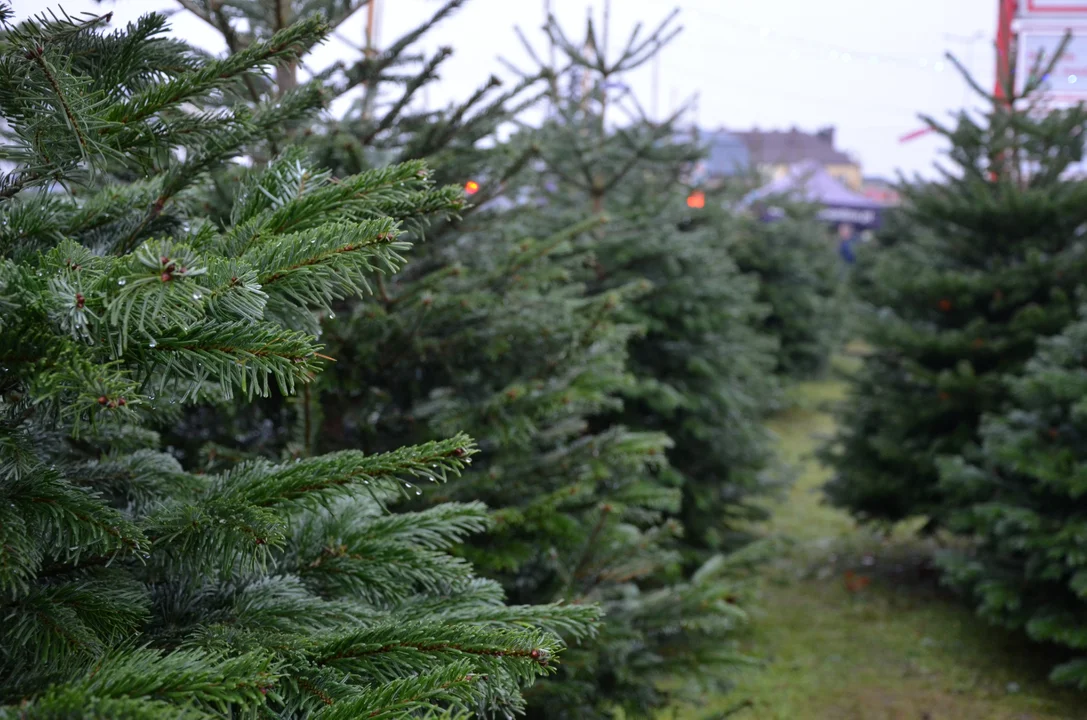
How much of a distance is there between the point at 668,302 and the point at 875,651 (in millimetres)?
2801

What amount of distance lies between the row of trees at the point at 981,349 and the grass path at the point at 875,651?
0.34 m

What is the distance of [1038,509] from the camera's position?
518cm

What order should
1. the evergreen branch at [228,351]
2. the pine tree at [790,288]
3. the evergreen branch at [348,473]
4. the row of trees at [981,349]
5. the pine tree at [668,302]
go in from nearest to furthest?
the evergreen branch at [228,351] → the evergreen branch at [348,473] → the row of trees at [981,349] → the pine tree at [668,302] → the pine tree at [790,288]

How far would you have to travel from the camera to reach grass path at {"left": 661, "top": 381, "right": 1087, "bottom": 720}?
5062 mm

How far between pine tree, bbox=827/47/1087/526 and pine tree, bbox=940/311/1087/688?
0.64m

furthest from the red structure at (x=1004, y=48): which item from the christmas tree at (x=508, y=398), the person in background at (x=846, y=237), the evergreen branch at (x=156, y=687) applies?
the person in background at (x=846, y=237)

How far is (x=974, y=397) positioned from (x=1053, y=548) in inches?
80.4

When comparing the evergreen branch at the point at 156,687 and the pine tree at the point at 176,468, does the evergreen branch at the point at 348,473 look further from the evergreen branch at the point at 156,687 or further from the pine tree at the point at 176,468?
the evergreen branch at the point at 156,687

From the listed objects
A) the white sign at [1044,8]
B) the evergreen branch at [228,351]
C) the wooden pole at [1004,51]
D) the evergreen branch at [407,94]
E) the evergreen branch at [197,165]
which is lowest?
the evergreen branch at [228,351]

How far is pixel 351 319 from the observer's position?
8.82 feet

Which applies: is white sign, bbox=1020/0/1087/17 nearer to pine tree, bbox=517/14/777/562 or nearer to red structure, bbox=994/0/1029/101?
red structure, bbox=994/0/1029/101

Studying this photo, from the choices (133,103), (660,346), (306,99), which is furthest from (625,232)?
(133,103)

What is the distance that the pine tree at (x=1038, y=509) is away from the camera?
4.74m

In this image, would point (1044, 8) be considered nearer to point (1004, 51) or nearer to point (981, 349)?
point (1004, 51)
